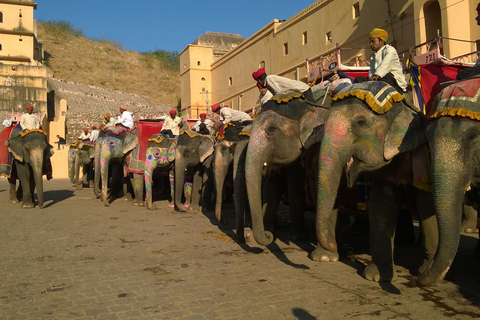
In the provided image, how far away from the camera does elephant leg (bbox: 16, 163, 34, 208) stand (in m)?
12.5

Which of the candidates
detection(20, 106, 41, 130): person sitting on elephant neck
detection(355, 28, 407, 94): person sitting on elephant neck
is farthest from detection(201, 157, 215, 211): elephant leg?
detection(355, 28, 407, 94): person sitting on elephant neck

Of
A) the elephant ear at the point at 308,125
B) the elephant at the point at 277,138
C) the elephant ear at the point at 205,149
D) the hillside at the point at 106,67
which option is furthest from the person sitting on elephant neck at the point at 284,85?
the hillside at the point at 106,67

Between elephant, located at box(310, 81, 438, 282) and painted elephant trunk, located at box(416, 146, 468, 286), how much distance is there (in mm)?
902

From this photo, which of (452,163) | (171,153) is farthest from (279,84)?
(171,153)

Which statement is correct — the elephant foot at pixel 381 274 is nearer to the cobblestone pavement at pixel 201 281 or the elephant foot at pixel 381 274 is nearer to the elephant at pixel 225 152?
the cobblestone pavement at pixel 201 281

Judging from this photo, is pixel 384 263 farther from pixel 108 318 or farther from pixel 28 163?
pixel 28 163

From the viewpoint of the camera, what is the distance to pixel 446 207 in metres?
3.90

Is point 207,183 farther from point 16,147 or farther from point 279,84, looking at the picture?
point 16,147

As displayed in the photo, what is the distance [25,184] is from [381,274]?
1050 centimetres

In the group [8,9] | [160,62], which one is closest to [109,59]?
[160,62]

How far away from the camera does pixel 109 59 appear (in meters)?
77.9

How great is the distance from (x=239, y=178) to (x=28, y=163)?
7.83 meters

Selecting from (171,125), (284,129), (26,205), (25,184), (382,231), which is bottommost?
(382,231)

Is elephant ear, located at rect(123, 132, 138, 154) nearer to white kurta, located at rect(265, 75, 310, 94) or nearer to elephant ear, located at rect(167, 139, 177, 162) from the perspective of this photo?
elephant ear, located at rect(167, 139, 177, 162)
